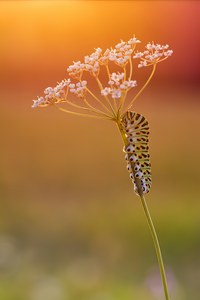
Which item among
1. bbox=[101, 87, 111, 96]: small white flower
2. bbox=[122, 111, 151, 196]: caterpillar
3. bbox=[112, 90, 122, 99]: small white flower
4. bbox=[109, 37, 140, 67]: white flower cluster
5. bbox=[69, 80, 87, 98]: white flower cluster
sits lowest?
bbox=[122, 111, 151, 196]: caterpillar

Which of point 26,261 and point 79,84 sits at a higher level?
point 79,84

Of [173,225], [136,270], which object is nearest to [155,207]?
[173,225]

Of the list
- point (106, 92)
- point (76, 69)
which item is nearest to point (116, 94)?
point (106, 92)

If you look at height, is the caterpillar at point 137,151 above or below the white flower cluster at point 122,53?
below

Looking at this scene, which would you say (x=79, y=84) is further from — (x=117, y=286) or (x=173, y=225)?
(x=173, y=225)

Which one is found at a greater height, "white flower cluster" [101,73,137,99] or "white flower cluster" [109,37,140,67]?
"white flower cluster" [109,37,140,67]

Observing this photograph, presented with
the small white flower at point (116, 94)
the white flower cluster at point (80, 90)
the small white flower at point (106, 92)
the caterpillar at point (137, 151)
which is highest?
the white flower cluster at point (80, 90)
